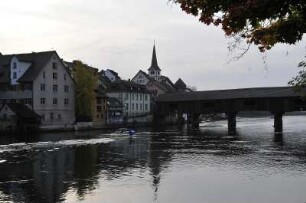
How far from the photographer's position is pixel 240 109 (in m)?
89.9

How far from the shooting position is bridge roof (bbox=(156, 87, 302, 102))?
3334 inches

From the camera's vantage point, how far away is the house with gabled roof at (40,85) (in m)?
76.8

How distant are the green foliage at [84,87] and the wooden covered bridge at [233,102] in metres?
21.3

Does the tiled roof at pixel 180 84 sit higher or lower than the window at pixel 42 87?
higher

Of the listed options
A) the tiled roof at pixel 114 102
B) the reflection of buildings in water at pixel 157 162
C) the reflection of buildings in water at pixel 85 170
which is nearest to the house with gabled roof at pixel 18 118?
the tiled roof at pixel 114 102

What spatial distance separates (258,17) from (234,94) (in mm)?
83060

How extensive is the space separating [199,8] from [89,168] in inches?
902

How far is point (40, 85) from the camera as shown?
77.7m

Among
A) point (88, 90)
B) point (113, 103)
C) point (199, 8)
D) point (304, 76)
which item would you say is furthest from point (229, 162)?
point (113, 103)

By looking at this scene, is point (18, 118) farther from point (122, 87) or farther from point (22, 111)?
point (122, 87)

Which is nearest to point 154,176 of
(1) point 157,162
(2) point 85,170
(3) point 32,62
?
(2) point 85,170

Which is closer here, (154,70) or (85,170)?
(85,170)

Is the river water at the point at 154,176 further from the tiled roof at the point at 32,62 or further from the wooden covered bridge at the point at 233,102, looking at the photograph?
the wooden covered bridge at the point at 233,102

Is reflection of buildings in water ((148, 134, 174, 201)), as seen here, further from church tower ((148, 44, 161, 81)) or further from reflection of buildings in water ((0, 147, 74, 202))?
church tower ((148, 44, 161, 81))
